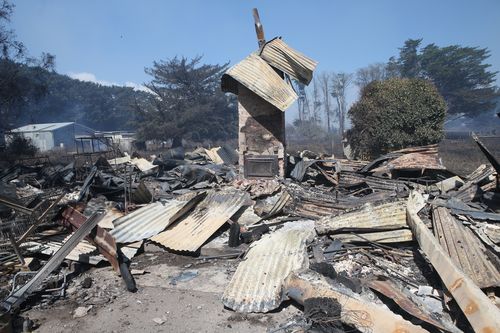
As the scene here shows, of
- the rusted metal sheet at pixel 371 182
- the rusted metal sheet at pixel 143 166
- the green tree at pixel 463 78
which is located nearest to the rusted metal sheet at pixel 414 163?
the rusted metal sheet at pixel 371 182

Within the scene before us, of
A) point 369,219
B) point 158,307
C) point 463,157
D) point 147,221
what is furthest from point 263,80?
point 463,157

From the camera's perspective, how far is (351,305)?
361cm

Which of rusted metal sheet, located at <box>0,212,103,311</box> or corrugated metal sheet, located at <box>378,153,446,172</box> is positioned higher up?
corrugated metal sheet, located at <box>378,153,446,172</box>

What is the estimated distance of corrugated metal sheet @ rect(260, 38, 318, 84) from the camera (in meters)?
10.1

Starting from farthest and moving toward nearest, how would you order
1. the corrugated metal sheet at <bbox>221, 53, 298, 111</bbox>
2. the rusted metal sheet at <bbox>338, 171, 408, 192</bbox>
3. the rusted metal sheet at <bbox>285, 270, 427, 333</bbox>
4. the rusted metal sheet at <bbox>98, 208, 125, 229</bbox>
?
the corrugated metal sheet at <bbox>221, 53, 298, 111</bbox>
the rusted metal sheet at <bbox>338, 171, 408, 192</bbox>
the rusted metal sheet at <bbox>98, 208, 125, 229</bbox>
the rusted metal sheet at <bbox>285, 270, 427, 333</bbox>

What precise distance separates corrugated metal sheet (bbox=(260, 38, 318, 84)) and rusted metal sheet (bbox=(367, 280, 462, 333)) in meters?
7.25

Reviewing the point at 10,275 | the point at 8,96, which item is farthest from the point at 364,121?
the point at 8,96

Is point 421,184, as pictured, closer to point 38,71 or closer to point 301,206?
point 301,206

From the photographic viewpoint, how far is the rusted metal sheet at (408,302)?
3266 millimetres

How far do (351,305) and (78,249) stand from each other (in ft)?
15.6

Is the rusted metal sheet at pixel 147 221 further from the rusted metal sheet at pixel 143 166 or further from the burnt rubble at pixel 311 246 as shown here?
the rusted metal sheet at pixel 143 166

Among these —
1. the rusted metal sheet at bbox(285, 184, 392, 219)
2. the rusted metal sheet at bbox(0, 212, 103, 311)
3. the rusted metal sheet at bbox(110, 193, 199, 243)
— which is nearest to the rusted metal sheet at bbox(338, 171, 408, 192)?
the rusted metal sheet at bbox(285, 184, 392, 219)

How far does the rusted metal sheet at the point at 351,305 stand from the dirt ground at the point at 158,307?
0.30m

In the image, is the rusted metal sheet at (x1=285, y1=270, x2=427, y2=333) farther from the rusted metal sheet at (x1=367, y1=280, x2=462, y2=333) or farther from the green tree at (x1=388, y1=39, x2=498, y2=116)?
the green tree at (x1=388, y1=39, x2=498, y2=116)
